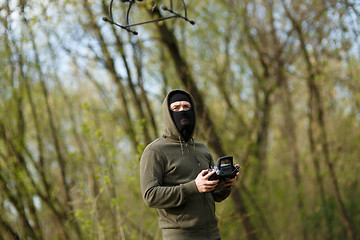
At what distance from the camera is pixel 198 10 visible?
8922 mm

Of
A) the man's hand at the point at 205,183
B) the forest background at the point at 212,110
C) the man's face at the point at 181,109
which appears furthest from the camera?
the forest background at the point at 212,110

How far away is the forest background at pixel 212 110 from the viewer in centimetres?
538

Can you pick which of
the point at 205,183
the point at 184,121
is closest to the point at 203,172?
the point at 205,183

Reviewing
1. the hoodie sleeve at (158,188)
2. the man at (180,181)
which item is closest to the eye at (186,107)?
the man at (180,181)

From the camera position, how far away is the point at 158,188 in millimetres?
2365

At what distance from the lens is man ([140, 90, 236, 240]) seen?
7.71ft

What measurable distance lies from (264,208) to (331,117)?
8.33 ft

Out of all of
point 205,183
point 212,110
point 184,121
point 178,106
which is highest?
point 212,110

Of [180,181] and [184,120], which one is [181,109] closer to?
[184,120]

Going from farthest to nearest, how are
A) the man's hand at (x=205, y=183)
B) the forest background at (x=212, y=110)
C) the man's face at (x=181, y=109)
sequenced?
the forest background at (x=212, y=110)
the man's face at (x=181, y=109)
the man's hand at (x=205, y=183)

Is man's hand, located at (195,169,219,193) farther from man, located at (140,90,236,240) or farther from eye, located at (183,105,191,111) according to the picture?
eye, located at (183,105,191,111)

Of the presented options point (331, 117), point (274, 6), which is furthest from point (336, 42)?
point (274, 6)

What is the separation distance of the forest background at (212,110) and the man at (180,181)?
2.00 m

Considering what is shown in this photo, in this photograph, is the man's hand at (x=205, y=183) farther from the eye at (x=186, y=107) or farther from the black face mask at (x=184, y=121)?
the eye at (x=186, y=107)
